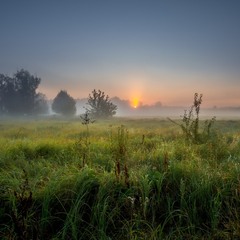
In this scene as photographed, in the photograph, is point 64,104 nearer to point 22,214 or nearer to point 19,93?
point 19,93

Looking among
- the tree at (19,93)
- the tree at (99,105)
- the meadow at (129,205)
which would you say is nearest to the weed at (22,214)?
the meadow at (129,205)

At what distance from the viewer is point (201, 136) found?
919 cm

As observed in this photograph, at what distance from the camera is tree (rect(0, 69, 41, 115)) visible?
2559 inches

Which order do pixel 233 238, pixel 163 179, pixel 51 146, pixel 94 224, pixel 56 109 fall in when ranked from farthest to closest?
pixel 56 109 < pixel 51 146 < pixel 163 179 < pixel 94 224 < pixel 233 238

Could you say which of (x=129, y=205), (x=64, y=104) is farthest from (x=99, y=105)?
(x=129, y=205)

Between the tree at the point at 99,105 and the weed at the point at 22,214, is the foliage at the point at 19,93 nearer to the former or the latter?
the tree at the point at 99,105

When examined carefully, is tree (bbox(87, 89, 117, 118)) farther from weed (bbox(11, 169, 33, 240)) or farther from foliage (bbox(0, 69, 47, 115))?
weed (bbox(11, 169, 33, 240))

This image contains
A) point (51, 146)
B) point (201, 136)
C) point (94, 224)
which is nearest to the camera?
point (94, 224)

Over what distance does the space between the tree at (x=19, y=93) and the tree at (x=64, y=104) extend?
7935 mm

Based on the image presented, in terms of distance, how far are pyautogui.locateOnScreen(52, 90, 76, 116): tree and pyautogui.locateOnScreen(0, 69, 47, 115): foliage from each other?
25.3ft

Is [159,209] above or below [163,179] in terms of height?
below

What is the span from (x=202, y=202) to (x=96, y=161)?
2.70 m

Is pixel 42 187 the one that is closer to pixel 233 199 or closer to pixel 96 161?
pixel 96 161

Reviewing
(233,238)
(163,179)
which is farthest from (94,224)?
(233,238)
